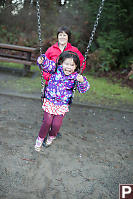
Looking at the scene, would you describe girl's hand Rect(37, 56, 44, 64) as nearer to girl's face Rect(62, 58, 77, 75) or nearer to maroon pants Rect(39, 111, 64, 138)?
girl's face Rect(62, 58, 77, 75)

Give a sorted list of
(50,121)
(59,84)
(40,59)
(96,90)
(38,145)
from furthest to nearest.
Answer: (96,90)
(38,145)
(50,121)
(59,84)
(40,59)

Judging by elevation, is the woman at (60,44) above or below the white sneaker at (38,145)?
above

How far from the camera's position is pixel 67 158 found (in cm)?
293

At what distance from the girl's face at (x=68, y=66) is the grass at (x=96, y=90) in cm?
252

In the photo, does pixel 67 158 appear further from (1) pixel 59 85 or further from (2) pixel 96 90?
(2) pixel 96 90

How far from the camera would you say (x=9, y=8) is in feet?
10.6

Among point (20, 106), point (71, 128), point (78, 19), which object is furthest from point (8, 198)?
point (78, 19)

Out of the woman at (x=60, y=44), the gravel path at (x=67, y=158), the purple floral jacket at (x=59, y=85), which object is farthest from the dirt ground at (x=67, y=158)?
the woman at (x=60, y=44)

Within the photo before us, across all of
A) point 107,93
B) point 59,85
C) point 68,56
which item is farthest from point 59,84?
point 107,93

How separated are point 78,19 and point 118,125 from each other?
346 inches

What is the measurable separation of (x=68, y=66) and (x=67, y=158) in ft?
4.25

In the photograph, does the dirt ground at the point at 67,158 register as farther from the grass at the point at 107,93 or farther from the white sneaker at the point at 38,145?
the grass at the point at 107,93

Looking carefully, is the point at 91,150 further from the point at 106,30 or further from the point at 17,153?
the point at 106,30

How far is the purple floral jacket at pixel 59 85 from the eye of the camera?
2.70 metres
